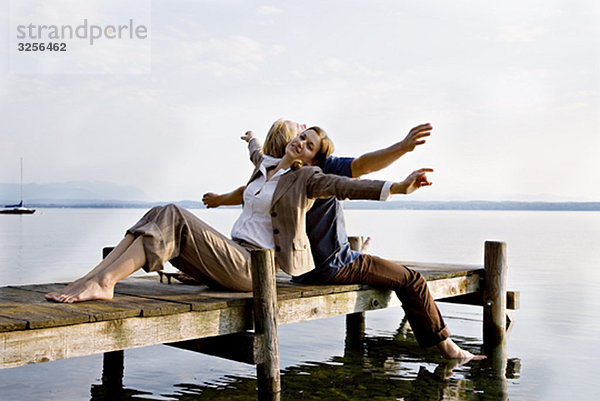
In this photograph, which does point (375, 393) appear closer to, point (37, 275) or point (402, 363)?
point (402, 363)

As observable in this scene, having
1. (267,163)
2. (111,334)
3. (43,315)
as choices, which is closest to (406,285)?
(267,163)

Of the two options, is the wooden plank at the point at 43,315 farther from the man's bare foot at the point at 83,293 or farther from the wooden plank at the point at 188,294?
the wooden plank at the point at 188,294

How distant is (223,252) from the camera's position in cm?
520

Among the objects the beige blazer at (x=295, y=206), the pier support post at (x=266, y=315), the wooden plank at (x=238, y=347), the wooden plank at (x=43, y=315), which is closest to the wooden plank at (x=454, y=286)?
the beige blazer at (x=295, y=206)

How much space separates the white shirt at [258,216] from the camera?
559 centimetres

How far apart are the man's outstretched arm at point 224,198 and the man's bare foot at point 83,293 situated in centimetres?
202

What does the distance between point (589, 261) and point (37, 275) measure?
17.0 meters

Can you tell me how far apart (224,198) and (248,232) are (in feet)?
3.70

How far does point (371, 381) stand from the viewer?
22.8 ft

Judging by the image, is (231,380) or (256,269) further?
(231,380)

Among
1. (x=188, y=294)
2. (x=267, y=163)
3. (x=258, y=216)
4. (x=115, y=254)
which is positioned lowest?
(x=188, y=294)

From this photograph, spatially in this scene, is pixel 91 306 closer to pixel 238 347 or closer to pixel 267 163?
pixel 238 347

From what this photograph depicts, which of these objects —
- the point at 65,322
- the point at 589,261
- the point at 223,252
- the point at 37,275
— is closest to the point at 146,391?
the point at 223,252

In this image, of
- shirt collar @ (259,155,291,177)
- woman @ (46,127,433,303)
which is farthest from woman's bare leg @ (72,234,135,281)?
shirt collar @ (259,155,291,177)
